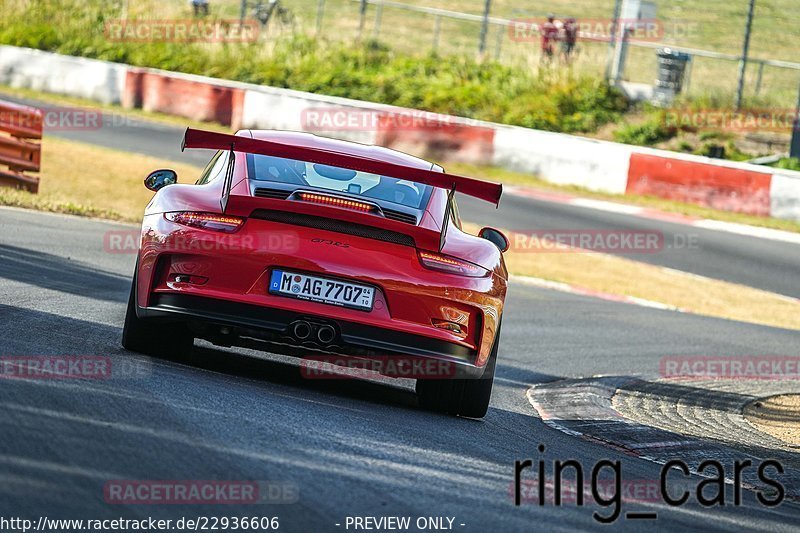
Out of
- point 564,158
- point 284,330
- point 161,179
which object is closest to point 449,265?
point 284,330

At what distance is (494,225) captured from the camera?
63.4ft

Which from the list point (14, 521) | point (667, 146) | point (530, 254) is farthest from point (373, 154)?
point (667, 146)

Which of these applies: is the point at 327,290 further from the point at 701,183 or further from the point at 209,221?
the point at 701,183

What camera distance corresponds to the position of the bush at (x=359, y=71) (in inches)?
1137

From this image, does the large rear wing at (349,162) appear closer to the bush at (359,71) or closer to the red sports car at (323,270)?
the red sports car at (323,270)

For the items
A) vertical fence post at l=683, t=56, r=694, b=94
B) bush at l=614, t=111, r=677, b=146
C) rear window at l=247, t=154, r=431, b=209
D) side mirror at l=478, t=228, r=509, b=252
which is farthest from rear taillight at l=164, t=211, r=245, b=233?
vertical fence post at l=683, t=56, r=694, b=94

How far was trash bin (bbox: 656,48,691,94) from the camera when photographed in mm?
28609

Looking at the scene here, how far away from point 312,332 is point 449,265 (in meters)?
0.77

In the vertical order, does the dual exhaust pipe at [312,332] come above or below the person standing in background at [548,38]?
below

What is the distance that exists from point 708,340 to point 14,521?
958cm

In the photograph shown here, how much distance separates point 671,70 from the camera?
2872 cm

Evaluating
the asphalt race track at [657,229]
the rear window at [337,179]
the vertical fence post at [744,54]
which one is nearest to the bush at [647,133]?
the vertical fence post at [744,54]

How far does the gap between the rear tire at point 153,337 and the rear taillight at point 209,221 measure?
1.64ft

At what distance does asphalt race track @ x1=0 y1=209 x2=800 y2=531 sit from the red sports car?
285 millimetres
